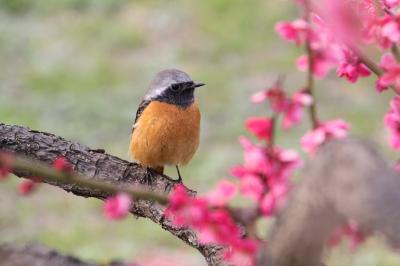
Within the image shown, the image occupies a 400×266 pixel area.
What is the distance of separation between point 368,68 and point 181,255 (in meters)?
4.87

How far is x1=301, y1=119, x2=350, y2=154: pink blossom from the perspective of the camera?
171 cm

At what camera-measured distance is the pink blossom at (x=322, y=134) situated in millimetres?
1714

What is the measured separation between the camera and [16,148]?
3273 millimetres

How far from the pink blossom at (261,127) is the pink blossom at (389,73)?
33cm

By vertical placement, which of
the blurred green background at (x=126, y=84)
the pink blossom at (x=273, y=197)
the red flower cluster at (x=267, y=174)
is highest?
the blurred green background at (x=126, y=84)

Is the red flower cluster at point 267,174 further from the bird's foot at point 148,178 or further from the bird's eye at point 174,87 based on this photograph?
the bird's eye at point 174,87

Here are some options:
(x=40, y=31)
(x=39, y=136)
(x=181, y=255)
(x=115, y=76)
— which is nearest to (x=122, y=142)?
(x=115, y=76)

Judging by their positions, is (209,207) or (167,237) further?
(167,237)

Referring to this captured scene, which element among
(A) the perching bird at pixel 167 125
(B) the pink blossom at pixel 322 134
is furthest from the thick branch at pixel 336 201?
(A) the perching bird at pixel 167 125

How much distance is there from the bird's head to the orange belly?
0.07 m

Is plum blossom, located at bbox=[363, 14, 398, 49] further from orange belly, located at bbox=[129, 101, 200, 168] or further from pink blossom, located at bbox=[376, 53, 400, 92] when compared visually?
orange belly, located at bbox=[129, 101, 200, 168]

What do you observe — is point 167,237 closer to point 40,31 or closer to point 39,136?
point 39,136

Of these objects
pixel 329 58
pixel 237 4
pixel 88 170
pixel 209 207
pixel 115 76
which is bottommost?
pixel 209 207

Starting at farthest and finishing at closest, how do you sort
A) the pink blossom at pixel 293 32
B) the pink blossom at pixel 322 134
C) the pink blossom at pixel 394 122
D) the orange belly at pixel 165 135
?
the orange belly at pixel 165 135 < the pink blossom at pixel 394 122 < the pink blossom at pixel 293 32 < the pink blossom at pixel 322 134
